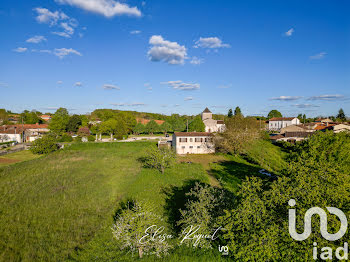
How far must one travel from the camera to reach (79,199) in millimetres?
20516

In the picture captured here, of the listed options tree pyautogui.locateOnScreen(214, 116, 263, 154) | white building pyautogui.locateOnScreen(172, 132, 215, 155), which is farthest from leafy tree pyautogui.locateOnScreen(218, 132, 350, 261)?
white building pyautogui.locateOnScreen(172, 132, 215, 155)

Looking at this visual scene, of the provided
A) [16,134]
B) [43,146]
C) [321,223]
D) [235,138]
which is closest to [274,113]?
[235,138]

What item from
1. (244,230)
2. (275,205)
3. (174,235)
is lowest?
(174,235)

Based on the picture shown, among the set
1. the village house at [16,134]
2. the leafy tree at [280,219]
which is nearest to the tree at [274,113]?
the leafy tree at [280,219]

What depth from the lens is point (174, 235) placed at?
48.0ft

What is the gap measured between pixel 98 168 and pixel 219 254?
26.9 metres

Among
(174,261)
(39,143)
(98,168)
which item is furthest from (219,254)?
(39,143)

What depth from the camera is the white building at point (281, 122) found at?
341 feet

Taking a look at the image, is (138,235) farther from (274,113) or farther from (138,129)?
(274,113)

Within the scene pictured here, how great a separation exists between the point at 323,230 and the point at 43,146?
176 feet

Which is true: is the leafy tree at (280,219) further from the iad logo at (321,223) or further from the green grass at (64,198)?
the green grass at (64,198)

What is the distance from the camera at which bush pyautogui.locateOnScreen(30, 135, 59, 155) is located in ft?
145

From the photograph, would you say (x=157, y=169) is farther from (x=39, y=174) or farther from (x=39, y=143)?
(x=39, y=143)

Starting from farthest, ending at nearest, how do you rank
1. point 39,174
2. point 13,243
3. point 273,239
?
point 39,174
point 13,243
point 273,239
